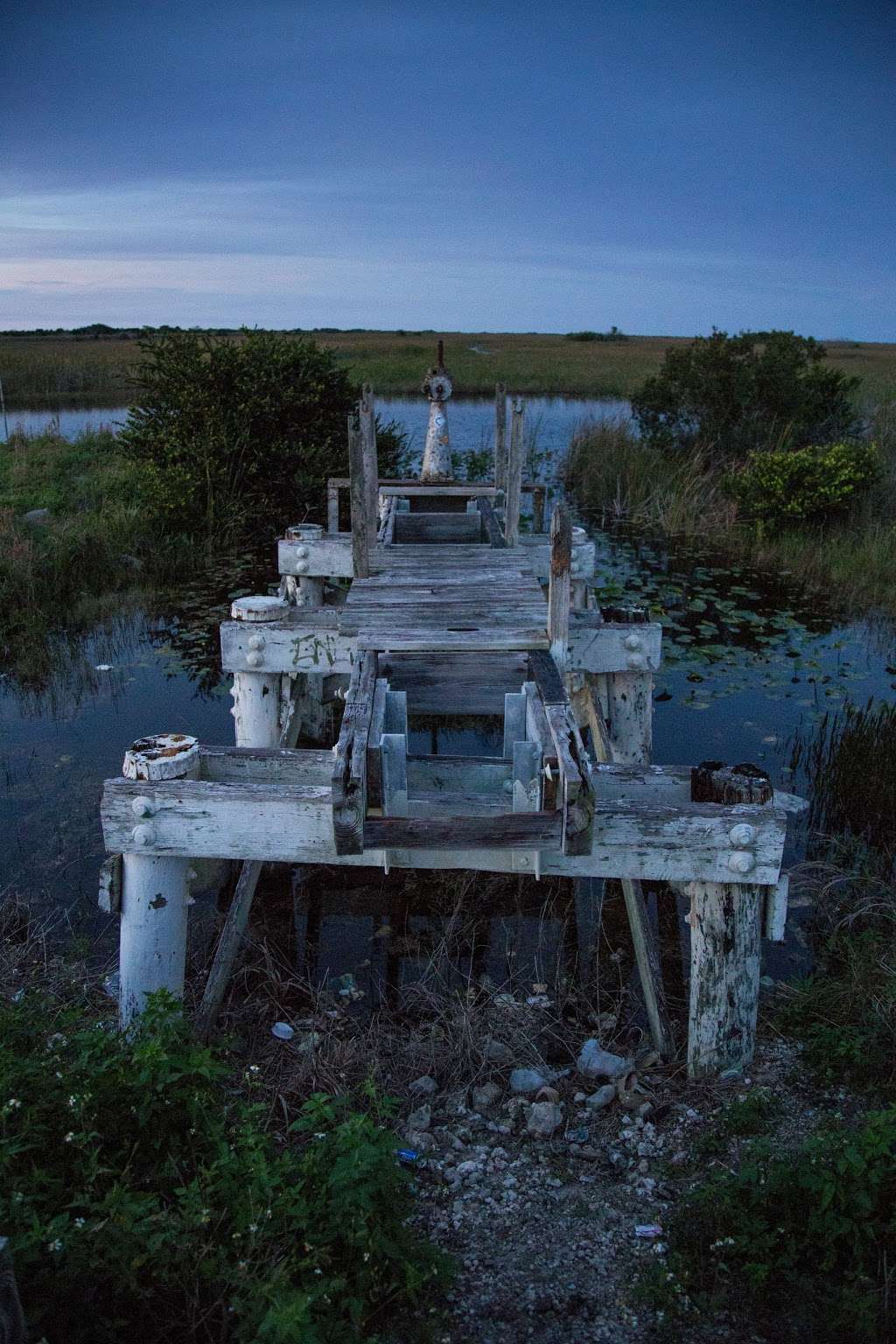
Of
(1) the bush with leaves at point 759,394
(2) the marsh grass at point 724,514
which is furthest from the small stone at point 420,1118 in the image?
(1) the bush with leaves at point 759,394

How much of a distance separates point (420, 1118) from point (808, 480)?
488 inches

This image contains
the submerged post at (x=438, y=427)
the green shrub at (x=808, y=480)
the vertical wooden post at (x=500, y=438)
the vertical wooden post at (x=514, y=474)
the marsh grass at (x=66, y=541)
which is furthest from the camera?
the green shrub at (x=808, y=480)

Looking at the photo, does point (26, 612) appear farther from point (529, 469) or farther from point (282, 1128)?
point (529, 469)

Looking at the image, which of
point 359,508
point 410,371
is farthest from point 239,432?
point 410,371

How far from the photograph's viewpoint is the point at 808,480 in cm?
1400

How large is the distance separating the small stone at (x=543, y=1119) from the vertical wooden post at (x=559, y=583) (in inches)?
76.2

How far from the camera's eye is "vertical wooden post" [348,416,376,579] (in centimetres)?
628

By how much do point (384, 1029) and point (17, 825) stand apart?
3459 millimetres

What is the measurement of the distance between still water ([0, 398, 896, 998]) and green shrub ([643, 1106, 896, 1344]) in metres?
1.98

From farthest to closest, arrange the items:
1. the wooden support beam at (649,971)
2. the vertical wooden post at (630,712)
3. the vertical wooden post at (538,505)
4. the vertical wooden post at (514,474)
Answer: the vertical wooden post at (538,505), the vertical wooden post at (514,474), the vertical wooden post at (630,712), the wooden support beam at (649,971)

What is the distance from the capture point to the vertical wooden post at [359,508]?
6281mm

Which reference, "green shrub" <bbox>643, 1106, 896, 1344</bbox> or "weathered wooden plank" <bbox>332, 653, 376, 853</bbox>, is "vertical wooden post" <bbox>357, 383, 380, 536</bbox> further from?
"green shrub" <bbox>643, 1106, 896, 1344</bbox>

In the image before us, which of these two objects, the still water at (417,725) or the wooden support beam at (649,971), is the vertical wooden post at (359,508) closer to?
the still water at (417,725)

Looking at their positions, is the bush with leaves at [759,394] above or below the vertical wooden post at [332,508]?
above
